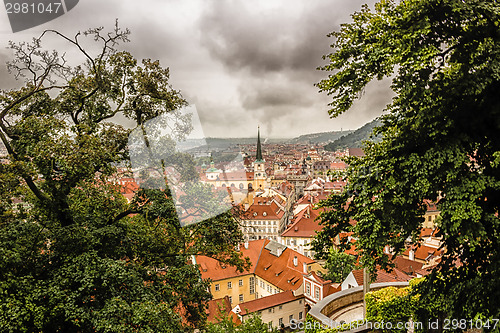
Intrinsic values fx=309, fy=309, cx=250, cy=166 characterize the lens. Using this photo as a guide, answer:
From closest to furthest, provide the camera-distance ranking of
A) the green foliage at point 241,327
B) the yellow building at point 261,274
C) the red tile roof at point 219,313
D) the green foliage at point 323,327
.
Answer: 1. the green foliage at point 241,327
2. the red tile roof at point 219,313
3. the green foliage at point 323,327
4. the yellow building at point 261,274

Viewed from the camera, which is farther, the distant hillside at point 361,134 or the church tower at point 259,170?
the church tower at point 259,170

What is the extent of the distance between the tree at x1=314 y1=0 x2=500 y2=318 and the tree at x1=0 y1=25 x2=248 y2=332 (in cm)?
465

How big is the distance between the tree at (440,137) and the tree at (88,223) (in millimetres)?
4647

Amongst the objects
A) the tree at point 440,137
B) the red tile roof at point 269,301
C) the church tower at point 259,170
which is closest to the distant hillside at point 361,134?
the tree at point 440,137

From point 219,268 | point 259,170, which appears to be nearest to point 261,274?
point 219,268

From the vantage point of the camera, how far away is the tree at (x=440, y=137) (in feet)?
19.3

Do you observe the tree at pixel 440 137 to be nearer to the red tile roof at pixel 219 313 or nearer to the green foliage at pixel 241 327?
the green foliage at pixel 241 327

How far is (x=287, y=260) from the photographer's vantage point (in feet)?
112

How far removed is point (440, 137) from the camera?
6.69m

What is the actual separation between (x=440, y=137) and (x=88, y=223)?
29.5 ft

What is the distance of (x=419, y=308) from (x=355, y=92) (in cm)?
799

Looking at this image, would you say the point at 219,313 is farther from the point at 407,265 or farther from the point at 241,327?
the point at 407,265

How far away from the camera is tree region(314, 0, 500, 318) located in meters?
5.89

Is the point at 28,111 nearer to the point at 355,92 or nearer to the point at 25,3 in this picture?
the point at 25,3
